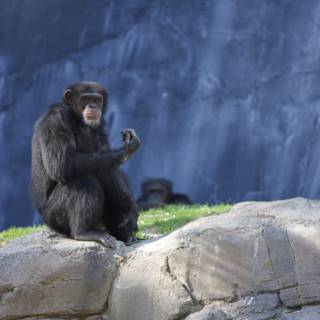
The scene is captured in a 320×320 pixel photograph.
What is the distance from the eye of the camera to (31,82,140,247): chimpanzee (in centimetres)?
732

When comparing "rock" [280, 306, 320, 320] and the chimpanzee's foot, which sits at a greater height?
the chimpanzee's foot

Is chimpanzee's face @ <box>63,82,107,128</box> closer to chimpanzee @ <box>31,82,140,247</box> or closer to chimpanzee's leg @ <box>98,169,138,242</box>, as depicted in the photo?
chimpanzee @ <box>31,82,140,247</box>

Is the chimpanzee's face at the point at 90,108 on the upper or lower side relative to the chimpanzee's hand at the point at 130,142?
upper

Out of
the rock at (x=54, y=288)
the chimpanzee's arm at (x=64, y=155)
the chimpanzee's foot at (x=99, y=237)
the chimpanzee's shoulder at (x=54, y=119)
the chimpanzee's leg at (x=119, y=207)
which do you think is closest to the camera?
the rock at (x=54, y=288)

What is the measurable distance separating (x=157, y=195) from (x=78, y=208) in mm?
9164

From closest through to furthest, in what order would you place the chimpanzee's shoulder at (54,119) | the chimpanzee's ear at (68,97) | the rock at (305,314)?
the rock at (305,314), the chimpanzee's shoulder at (54,119), the chimpanzee's ear at (68,97)

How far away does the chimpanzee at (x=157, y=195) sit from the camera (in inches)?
640

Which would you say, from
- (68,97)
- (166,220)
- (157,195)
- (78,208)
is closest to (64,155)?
(78,208)

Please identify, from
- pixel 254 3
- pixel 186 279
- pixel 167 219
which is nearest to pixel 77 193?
pixel 186 279

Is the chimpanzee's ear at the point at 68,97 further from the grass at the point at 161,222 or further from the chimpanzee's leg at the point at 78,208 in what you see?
the grass at the point at 161,222

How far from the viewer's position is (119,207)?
7.84 meters

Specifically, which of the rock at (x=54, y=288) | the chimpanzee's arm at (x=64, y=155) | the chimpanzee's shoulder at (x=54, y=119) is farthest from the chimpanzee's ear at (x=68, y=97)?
the rock at (x=54, y=288)

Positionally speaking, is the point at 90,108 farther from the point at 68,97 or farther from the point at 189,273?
the point at 189,273

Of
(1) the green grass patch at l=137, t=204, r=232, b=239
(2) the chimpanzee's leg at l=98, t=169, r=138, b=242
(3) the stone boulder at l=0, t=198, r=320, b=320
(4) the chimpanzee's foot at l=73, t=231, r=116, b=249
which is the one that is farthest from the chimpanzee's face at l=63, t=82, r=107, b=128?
(1) the green grass patch at l=137, t=204, r=232, b=239
